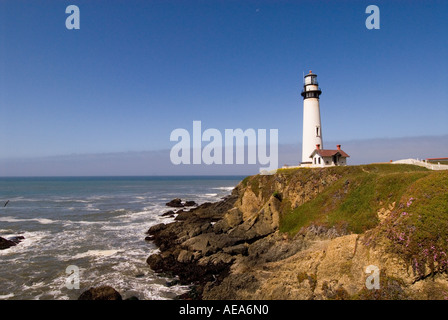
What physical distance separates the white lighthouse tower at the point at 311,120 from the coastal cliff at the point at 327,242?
8.23 meters

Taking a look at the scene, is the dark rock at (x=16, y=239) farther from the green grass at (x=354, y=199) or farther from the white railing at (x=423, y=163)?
the white railing at (x=423, y=163)

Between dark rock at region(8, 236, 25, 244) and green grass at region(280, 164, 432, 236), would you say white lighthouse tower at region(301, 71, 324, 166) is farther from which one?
dark rock at region(8, 236, 25, 244)

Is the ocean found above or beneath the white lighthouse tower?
beneath

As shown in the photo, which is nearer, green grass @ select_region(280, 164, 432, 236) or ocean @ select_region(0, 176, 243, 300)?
ocean @ select_region(0, 176, 243, 300)

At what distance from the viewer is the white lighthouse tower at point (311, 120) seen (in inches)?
1568

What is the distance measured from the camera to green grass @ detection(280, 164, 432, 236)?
1981 cm

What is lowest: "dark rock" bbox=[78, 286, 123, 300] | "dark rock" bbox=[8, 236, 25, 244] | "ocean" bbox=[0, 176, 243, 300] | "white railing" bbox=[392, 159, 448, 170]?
"ocean" bbox=[0, 176, 243, 300]

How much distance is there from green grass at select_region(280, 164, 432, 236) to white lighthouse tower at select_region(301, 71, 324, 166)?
10.2 meters

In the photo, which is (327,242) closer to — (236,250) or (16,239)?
(236,250)

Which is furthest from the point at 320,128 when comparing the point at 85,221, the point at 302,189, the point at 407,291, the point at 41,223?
the point at 41,223

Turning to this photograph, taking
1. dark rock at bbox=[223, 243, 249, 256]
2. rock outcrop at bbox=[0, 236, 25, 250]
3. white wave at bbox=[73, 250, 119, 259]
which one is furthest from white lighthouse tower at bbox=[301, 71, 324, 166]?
rock outcrop at bbox=[0, 236, 25, 250]

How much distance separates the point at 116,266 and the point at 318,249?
17.5 m

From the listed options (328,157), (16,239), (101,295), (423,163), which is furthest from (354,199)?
(16,239)
